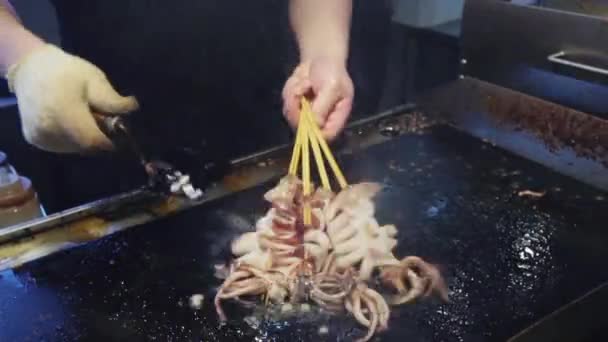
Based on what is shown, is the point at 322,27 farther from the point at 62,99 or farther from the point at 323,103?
the point at 62,99

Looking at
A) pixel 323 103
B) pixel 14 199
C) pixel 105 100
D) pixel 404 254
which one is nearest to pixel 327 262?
pixel 404 254

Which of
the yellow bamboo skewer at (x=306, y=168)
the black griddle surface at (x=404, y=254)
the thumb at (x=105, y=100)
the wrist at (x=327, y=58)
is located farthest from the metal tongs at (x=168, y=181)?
the wrist at (x=327, y=58)

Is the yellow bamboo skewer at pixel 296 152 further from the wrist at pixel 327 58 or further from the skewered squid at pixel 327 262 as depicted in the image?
the wrist at pixel 327 58

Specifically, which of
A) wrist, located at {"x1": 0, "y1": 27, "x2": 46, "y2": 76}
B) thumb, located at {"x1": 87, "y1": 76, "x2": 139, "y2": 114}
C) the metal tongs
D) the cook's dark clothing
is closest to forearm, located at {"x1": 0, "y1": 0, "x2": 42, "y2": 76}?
wrist, located at {"x1": 0, "y1": 27, "x2": 46, "y2": 76}

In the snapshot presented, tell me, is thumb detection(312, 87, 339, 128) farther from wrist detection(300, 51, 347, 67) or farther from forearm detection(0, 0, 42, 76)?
forearm detection(0, 0, 42, 76)

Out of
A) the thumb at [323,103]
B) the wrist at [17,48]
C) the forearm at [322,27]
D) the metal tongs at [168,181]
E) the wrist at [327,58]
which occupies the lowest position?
the metal tongs at [168,181]

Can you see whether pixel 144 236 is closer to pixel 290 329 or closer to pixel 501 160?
pixel 290 329

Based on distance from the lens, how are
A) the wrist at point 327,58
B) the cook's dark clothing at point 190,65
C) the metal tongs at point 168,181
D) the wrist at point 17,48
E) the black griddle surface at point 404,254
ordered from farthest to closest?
the cook's dark clothing at point 190,65 < the wrist at point 327,58 < the metal tongs at point 168,181 < the wrist at point 17,48 < the black griddle surface at point 404,254
